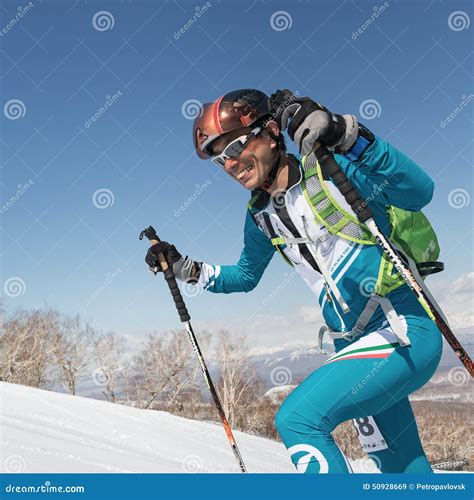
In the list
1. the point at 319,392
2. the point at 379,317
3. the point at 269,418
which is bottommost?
the point at 269,418

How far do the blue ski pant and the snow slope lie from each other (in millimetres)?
2672

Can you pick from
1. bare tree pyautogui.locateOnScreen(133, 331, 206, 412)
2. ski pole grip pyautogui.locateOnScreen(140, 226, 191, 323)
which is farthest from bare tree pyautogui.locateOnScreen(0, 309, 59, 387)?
ski pole grip pyautogui.locateOnScreen(140, 226, 191, 323)

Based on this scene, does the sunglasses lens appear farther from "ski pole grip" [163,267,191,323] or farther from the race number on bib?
the race number on bib

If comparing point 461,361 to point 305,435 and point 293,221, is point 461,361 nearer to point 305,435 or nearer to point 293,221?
point 305,435

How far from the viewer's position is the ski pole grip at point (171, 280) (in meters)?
3.48

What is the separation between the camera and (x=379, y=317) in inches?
103

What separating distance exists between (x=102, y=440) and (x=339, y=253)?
651 centimetres

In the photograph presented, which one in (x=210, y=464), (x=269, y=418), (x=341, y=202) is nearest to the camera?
(x=341, y=202)

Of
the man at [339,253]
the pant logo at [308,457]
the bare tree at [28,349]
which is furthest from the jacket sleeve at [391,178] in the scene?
the bare tree at [28,349]

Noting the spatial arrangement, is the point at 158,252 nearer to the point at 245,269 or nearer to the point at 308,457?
the point at 245,269

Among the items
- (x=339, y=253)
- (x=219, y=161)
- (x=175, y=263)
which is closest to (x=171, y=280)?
(x=175, y=263)

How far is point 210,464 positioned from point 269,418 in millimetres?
27843

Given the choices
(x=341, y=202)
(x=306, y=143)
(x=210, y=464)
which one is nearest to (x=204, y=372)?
(x=341, y=202)

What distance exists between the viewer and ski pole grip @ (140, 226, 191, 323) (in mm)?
3480
